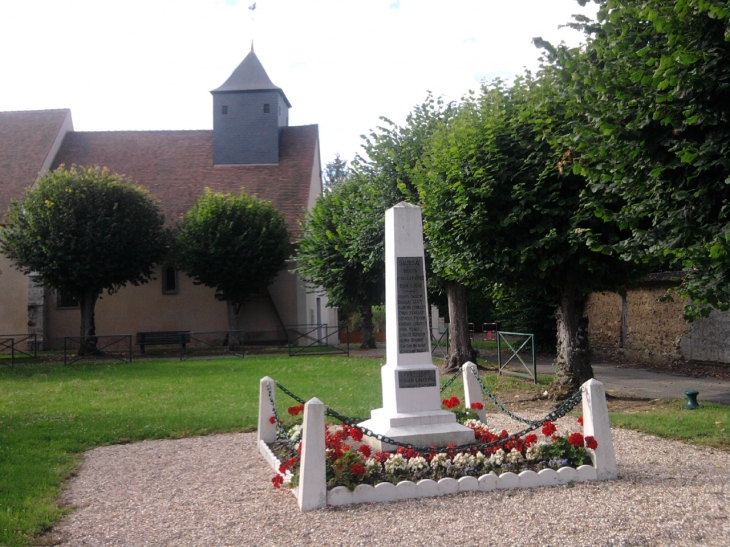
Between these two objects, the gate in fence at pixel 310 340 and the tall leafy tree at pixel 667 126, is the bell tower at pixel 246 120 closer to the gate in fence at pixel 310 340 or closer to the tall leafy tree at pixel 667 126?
the gate in fence at pixel 310 340

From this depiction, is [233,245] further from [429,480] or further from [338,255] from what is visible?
[429,480]

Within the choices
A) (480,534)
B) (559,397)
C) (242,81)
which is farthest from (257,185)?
(480,534)

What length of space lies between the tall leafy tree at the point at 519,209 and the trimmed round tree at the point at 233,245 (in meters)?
15.4

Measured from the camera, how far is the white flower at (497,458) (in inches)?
280

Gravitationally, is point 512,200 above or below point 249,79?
below

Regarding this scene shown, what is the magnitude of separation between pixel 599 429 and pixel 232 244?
860 inches

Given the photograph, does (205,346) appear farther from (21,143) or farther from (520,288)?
(520,288)

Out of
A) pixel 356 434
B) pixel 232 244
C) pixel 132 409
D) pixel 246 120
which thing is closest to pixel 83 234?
pixel 232 244

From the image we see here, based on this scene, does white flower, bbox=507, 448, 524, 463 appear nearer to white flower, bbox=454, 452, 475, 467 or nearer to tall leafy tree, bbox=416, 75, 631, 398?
white flower, bbox=454, 452, 475, 467

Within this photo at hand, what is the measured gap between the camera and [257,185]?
3309cm

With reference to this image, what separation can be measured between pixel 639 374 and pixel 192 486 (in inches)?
530

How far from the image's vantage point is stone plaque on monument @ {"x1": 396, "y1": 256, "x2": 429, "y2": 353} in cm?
812

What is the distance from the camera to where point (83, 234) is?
82.6ft

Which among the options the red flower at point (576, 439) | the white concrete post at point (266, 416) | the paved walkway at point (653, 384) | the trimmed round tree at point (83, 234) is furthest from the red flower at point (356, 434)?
the trimmed round tree at point (83, 234)
